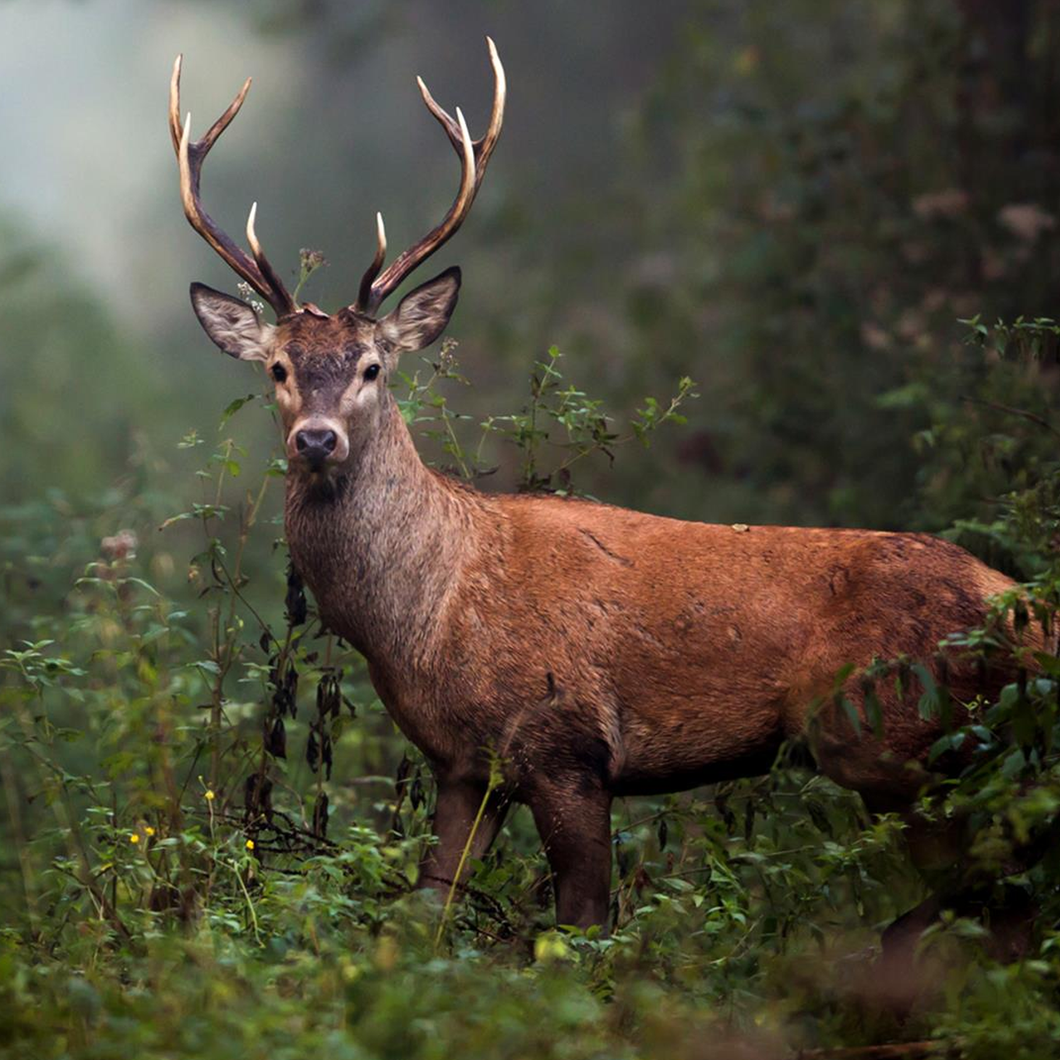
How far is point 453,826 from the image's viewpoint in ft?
20.9

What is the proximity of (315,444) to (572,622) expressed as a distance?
105 centimetres

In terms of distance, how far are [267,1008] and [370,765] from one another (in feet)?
13.5

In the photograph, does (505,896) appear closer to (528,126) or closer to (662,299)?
(662,299)

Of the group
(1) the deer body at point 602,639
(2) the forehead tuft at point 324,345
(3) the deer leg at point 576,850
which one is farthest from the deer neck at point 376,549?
(3) the deer leg at point 576,850

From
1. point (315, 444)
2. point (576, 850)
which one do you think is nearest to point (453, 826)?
point (576, 850)

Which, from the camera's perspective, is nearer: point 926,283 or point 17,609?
point 17,609

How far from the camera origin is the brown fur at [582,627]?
622 cm

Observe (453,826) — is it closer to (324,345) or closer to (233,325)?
(324,345)

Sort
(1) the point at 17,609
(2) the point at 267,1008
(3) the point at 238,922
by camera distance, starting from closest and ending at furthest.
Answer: (2) the point at 267,1008 < (3) the point at 238,922 < (1) the point at 17,609

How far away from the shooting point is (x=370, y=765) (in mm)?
8297

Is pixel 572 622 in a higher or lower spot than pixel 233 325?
lower

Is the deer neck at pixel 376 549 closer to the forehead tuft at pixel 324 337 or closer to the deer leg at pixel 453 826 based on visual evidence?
the forehead tuft at pixel 324 337

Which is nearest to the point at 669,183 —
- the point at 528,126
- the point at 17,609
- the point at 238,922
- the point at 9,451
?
the point at 528,126

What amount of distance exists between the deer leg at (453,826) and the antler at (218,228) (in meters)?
1.80
